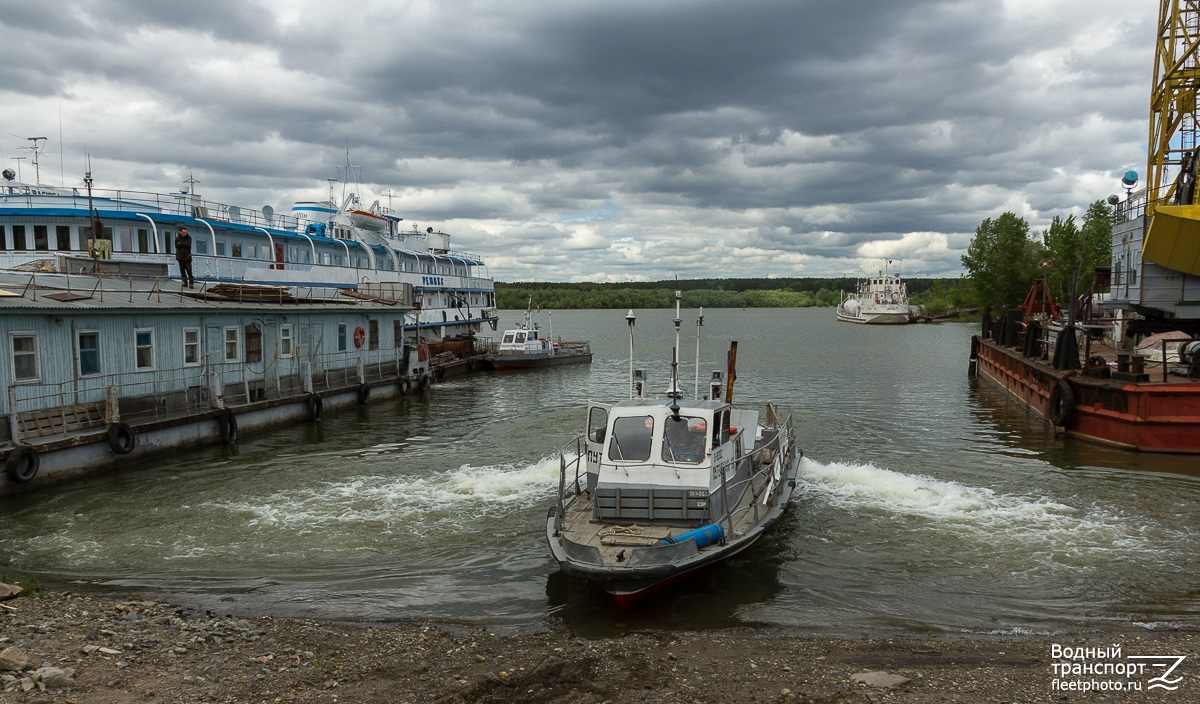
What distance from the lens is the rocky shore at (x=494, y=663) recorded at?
8898mm

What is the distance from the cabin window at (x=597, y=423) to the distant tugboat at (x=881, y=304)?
129 metres

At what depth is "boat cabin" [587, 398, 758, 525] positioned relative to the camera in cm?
1352

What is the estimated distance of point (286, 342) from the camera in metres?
32.1

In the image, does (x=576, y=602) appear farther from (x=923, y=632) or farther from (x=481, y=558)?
(x=923, y=632)

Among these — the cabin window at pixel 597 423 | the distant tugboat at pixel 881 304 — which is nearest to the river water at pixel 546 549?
the cabin window at pixel 597 423

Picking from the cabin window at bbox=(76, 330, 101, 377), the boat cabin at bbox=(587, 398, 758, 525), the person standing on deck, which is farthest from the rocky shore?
the person standing on deck

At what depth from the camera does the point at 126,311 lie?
75.2 ft

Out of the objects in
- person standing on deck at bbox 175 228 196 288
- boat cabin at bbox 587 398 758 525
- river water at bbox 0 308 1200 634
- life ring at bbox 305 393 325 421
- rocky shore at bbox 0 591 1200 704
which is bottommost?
river water at bbox 0 308 1200 634

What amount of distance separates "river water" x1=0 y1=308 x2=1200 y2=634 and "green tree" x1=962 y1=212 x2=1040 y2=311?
8410 centimetres

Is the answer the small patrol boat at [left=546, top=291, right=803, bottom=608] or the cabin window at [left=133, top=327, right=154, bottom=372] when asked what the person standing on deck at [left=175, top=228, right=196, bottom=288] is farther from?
the small patrol boat at [left=546, top=291, right=803, bottom=608]

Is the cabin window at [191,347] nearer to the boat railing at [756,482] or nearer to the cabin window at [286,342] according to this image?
the cabin window at [286,342]

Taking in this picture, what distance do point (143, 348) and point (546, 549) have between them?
16.0 metres

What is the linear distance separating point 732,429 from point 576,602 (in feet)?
18.2

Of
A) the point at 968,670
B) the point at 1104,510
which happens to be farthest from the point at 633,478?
the point at 1104,510
